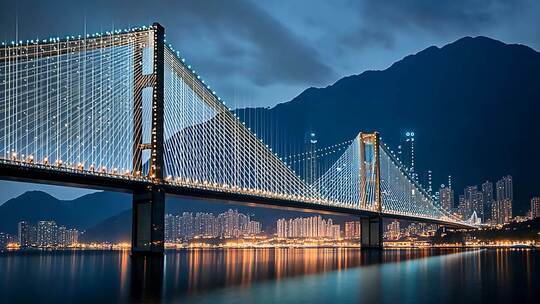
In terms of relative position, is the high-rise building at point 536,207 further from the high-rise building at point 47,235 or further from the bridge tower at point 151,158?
the bridge tower at point 151,158

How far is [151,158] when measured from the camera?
128 feet

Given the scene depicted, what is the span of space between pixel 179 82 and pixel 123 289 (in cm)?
2475

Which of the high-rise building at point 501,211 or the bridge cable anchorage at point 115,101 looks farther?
the high-rise building at point 501,211

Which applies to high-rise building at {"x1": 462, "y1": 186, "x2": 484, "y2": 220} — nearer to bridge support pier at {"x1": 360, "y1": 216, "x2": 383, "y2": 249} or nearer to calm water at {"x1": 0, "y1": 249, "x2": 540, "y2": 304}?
bridge support pier at {"x1": 360, "y1": 216, "x2": 383, "y2": 249}

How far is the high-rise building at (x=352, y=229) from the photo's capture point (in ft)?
464

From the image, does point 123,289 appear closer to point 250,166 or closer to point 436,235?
point 250,166

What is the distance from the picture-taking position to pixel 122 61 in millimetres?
41062

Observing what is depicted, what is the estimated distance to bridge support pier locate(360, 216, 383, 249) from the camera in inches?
2616

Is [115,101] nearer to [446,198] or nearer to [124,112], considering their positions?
[124,112]

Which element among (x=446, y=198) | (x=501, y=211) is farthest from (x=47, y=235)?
(x=501, y=211)

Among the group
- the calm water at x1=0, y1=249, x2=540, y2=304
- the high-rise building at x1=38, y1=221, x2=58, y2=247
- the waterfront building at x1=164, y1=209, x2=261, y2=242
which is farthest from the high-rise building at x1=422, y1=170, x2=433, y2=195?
the calm water at x1=0, y1=249, x2=540, y2=304

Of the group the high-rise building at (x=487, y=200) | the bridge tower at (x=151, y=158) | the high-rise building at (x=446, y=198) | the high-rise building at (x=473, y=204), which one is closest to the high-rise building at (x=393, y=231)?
the high-rise building at (x=446, y=198)

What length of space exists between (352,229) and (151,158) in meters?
112

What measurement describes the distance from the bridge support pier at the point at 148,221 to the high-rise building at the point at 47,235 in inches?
4501
